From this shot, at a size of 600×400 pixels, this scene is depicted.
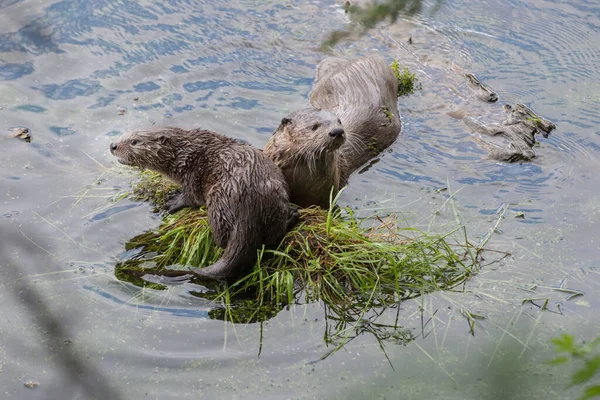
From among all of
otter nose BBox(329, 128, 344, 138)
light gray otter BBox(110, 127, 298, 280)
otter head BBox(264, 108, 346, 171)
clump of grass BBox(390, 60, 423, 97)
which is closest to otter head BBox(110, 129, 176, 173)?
light gray otter BBox(110, 127, 298, 280)

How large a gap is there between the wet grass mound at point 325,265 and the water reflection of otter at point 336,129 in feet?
0.78

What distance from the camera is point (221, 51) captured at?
20.4ft

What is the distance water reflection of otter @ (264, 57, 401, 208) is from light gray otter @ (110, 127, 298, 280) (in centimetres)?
23

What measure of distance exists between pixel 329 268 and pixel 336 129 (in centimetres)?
75

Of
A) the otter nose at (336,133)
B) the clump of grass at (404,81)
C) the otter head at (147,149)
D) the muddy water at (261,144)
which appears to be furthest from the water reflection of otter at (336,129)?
the otter head at (147,149)

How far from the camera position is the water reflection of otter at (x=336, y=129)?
396 centimetres

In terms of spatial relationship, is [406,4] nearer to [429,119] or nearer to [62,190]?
[62,190]

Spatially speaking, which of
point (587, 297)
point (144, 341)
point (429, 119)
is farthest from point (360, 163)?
point (144, 341)

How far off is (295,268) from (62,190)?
179cm

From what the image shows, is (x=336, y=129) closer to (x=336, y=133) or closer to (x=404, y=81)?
(x=336, y=133)

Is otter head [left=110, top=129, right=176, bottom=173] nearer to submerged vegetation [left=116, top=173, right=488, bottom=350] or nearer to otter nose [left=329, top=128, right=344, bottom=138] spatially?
submerged vegetation [left=116, top=173, right=488, bottom=350]

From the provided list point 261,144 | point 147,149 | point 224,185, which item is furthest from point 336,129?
point 261,144

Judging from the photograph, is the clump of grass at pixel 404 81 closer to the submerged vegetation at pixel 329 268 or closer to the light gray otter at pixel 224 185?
the submerged vegetation at pixel 329 268

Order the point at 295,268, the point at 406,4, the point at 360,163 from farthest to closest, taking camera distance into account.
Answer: the point at 360,163, the point at 295,268, the point at 406,4
